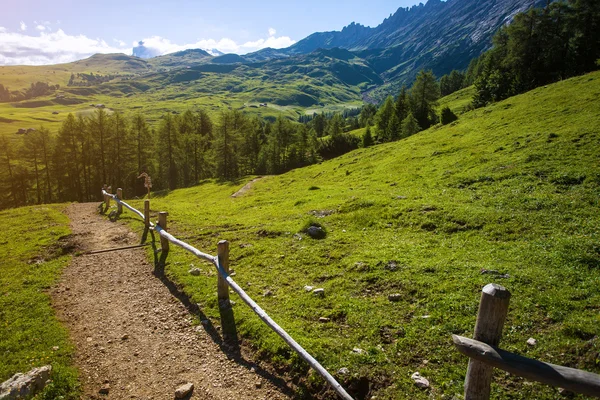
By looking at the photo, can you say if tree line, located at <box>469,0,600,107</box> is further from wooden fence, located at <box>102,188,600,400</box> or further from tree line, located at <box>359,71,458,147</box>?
wooden fence, located at <box>102,188,600,400</box>

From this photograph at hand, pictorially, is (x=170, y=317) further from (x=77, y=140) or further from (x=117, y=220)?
(x=77, y=140)

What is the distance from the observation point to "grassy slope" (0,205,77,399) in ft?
28.4

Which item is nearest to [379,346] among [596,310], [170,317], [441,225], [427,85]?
[596,310]

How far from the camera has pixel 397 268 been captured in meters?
11.8

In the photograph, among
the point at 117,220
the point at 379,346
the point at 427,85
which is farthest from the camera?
the point at 427,85

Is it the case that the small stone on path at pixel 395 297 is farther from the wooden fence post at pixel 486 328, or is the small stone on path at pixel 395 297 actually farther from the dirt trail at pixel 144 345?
the wooden fence post at pixel 486 328

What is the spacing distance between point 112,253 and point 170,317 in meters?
9.70

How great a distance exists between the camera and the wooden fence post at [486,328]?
15.3 ft

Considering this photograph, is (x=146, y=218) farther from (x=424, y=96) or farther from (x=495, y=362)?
(x=424, y=96)

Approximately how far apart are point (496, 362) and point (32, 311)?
14.9 metres

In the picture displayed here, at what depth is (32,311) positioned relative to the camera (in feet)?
38.5

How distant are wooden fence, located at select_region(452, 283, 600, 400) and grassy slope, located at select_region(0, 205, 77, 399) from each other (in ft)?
30.5

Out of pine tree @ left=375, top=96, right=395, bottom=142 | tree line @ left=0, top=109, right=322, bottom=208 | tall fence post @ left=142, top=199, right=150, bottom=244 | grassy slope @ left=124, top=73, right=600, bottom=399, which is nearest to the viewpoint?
grassy slope @ left=124, top=73, right=600, bottom=399

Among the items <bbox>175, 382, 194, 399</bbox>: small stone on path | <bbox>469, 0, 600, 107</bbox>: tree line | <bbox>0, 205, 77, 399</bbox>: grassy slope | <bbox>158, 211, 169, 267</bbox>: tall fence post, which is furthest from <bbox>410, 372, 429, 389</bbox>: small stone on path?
<bbox>469, 0, 600, 107</bbox>: tree line
